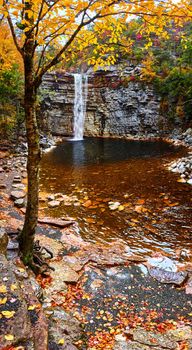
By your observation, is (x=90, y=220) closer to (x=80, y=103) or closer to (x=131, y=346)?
(x=131, y=346)

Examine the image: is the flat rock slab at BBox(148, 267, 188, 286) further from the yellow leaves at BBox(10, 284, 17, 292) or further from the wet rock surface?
the wet rock surface

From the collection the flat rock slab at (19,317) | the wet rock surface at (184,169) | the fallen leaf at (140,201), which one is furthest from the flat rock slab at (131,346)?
the wet rock surface at (184,169)

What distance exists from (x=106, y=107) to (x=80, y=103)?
10.0ft

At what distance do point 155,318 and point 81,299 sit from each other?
1.27 meters

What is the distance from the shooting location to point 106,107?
95.8 ft

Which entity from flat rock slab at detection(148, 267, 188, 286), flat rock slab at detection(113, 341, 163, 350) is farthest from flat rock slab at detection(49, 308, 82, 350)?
flat rock slab at detection(148, 267, 188, 286)

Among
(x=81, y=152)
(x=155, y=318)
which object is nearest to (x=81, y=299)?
(x=155, y=318)

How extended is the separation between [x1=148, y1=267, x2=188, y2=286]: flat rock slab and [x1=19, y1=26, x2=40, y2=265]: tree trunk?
2.56 metres

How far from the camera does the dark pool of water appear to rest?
711 cm

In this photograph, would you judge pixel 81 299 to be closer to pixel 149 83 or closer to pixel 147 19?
pixel 147 19

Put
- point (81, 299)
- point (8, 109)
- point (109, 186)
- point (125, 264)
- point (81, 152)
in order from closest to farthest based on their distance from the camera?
point (81, 299) → point (125, 264) → point (109, 186) → point (8, 109) → point (81, 152)

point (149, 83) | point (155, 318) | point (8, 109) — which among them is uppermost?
point (149, 83)

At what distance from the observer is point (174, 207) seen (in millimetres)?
8922

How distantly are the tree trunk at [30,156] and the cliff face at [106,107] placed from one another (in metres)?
24.1
